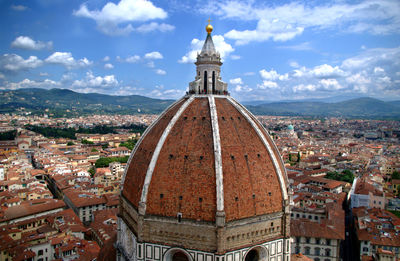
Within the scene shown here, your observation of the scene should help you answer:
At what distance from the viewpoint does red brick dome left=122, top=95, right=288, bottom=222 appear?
14156mm

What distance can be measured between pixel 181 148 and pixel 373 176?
172 feet

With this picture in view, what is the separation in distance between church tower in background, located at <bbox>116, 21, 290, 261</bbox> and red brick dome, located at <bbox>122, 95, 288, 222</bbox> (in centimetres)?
4

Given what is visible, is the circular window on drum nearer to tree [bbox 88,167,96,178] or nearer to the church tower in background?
the church tower in background

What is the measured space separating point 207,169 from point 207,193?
106 centimetres

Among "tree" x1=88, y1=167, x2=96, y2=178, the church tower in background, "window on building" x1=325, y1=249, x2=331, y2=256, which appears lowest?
"window on building" x1=325, y1=249, x2=331, y2=256

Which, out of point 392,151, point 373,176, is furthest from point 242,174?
point 392,151

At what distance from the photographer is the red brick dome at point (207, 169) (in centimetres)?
1416

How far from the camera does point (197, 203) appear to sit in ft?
46.2

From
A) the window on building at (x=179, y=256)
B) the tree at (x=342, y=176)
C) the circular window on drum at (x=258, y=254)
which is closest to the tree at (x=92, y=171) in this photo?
the tree at (x=342, y=176)

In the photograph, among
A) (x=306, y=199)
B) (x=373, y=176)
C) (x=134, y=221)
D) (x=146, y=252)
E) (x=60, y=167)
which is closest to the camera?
(x=146, y=252)

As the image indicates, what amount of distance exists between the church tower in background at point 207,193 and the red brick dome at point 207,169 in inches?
1.7

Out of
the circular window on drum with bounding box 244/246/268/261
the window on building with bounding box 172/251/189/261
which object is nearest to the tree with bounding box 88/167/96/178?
the window on building with bounding box 172/251/189/261

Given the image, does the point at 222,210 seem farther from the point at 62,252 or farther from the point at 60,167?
the point at 60,167

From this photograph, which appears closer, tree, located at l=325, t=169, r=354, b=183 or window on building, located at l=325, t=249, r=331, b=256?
window on building, located at l=325, t=249, r=331, b=256
